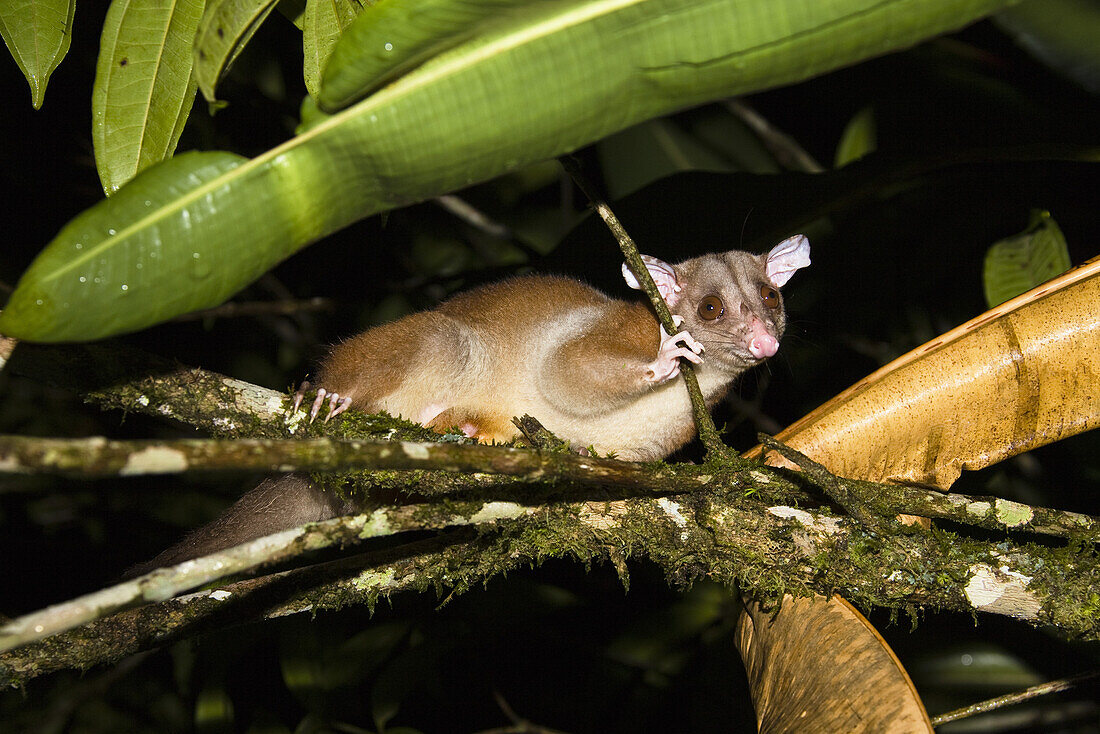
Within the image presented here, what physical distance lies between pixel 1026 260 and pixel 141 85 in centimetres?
292

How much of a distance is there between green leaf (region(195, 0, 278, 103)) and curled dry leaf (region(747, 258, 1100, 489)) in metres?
1.47

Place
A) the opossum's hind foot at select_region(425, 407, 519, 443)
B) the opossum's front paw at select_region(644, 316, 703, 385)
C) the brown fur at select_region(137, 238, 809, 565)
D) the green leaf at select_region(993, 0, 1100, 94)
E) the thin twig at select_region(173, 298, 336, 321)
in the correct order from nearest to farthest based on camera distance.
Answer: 1. the green leaf at select_region(993, 0, 1100, 94)
2. the opossum's front paw at select_region(644, 316, 703, 385)
3. the brown fur at select_region(137, 238, 809, 565)
4. the opossum's hind foot at select_region(425, 407, 519, 443)
5. the thin twig at select_region(173, 298, 336, 321)

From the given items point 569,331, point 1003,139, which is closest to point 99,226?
point 569,331

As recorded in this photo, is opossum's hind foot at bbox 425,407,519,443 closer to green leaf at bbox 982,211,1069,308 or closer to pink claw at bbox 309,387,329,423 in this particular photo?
pink claw at bbox 309,387,329,423

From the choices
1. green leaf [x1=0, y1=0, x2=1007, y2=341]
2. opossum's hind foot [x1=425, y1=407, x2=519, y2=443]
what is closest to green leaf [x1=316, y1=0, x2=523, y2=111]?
green leaf [x1=0, y1=0, x2=1007, y2=341]

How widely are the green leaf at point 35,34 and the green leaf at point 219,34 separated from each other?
0.40m

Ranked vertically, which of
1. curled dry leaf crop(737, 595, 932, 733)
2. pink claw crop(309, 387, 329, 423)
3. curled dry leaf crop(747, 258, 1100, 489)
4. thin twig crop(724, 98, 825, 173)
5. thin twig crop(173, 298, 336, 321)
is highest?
thin twig crop(724, 98, 825, 173)

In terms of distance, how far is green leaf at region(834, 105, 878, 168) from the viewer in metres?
3.68

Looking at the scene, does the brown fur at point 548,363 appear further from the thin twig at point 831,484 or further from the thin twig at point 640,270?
the thin twig at point 831,484

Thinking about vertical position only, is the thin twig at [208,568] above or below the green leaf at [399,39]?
below

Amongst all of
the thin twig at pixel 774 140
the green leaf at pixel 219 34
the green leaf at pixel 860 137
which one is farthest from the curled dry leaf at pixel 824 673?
the thin twig at pixel 774 140

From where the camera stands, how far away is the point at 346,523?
140 cm

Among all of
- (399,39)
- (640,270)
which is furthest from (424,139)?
(640,270)

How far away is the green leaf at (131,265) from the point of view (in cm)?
99
